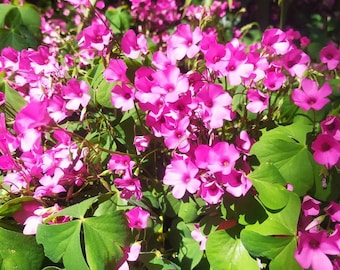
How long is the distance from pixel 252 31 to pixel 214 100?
7.07 ft

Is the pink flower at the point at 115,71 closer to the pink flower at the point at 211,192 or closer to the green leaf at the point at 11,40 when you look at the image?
the pink flower at the point at 211,192

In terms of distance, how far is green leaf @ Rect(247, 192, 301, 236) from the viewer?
2.75 ft

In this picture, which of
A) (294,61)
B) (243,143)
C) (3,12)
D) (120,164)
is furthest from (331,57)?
(3,12)

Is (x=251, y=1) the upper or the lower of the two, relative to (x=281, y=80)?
lower

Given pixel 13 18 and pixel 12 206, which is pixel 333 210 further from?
pixel 13 18

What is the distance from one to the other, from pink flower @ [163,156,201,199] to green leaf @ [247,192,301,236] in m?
0.13

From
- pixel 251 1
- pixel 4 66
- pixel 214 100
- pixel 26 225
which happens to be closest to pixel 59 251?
pixel 26 225

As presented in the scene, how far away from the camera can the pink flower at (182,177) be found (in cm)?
86

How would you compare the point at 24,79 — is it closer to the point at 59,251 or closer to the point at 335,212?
the point at 59,251

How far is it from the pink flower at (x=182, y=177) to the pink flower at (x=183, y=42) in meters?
0.22

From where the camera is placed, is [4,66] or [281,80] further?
[4,66]

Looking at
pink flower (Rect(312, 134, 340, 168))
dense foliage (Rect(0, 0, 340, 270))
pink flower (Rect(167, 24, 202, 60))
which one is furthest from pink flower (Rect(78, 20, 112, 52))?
pink flower (Rect(312, 134, 340, 168))

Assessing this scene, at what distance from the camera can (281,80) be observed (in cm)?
98

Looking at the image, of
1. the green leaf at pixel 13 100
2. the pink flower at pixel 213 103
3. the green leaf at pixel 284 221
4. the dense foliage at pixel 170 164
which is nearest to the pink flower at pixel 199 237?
the dense foliage at pixel 170 164
